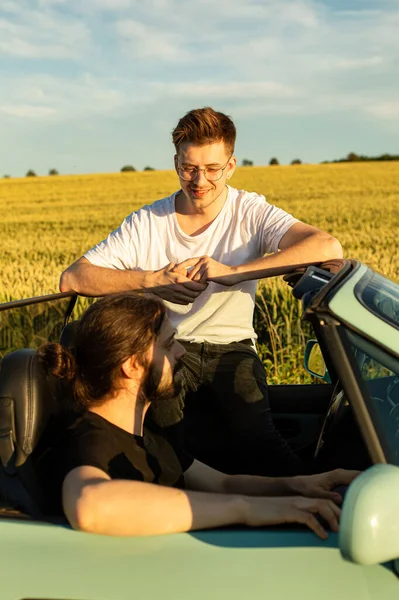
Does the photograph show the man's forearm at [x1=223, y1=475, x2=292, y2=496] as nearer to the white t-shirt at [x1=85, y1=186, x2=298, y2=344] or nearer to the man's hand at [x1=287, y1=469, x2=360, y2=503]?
the man's hand at [x1=287, y1=469, x2=360, y2=503]

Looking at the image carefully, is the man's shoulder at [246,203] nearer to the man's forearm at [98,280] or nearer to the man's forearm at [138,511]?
the man's forearm at [98,280]

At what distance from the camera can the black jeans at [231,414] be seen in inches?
104

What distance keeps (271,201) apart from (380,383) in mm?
22970

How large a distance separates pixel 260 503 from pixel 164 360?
436mm

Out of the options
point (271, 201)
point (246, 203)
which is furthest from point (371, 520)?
point (271, 201)

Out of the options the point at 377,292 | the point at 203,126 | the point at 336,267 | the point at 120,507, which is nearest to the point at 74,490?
the point at 120,507

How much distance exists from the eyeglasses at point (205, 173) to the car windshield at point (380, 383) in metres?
1.30

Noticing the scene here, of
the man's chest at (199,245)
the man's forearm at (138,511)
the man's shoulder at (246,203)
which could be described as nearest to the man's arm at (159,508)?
the man's forearm at (138,511)

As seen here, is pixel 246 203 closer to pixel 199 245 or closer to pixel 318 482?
pixel 199 245

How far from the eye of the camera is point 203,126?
2953 millimetres

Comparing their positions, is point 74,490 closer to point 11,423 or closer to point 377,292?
point 11,423

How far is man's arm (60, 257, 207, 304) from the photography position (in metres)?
2.66

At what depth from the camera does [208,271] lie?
2.66 metres

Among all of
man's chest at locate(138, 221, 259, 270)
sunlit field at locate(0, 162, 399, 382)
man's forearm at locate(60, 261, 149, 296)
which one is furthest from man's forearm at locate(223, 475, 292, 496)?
sunlit field at locate(0, 162, 399, 382)
